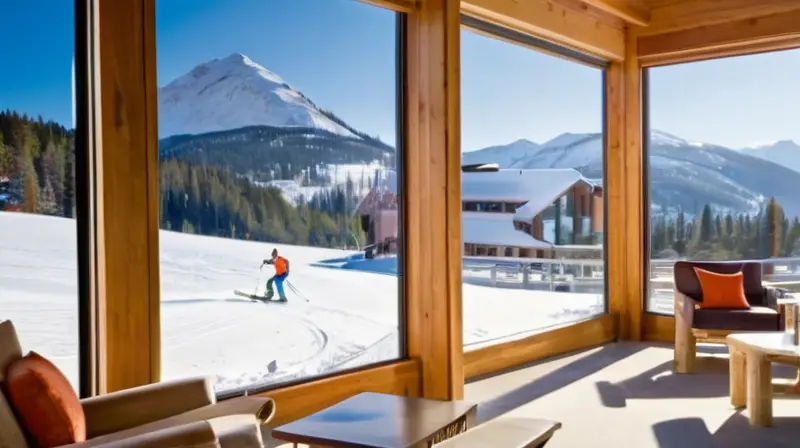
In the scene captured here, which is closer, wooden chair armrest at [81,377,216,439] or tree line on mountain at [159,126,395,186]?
wooden chair armrest at [81,377,216,439]

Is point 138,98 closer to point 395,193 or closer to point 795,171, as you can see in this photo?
point 395,193

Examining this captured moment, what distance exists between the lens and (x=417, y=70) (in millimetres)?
4824

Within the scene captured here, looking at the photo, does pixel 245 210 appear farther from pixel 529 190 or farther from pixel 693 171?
pixel 693 171

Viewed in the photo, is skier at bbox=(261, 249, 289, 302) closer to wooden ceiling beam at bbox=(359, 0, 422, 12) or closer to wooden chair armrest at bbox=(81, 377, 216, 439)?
wooden chair armrest at bbox=(81, 377, 216, 439)

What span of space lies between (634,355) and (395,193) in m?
2.87

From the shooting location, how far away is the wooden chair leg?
18.3 feet

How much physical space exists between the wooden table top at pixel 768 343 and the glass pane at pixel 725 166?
7.17 feet

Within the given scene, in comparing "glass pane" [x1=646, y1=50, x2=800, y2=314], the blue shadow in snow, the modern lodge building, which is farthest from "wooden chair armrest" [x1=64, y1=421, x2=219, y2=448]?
"glass pane" [x1=646, y1=50, x2=800, y2=314]

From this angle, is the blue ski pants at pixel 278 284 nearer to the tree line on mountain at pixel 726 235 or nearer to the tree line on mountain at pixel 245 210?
the tree line on mountain at pixel 245 210

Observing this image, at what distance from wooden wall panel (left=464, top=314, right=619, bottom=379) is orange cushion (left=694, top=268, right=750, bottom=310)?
1242 millimetres

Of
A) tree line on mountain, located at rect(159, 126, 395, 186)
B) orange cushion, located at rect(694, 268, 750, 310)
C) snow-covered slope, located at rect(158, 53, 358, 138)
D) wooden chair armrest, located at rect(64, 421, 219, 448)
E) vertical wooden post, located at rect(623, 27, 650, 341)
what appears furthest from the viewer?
vertical wooden post, located at rect(623, 27, 650, 341)

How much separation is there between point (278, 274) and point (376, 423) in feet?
4.91

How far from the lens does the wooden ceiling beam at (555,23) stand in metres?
5.46

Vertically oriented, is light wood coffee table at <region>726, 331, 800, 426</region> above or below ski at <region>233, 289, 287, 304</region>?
below
